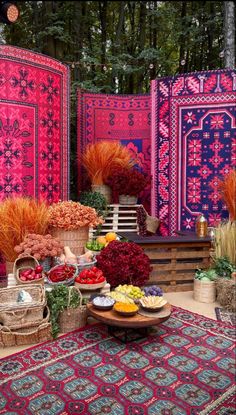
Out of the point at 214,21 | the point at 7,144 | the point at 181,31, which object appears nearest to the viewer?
the point at 7,144

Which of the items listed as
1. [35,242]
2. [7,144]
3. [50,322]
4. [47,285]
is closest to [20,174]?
[7,144]

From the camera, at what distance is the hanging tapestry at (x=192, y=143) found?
256 inches

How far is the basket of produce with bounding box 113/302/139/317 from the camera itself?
136 inches

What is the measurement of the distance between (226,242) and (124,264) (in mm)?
1304

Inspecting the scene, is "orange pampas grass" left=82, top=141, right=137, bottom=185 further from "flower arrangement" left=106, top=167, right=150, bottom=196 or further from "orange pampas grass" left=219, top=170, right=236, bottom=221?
"orange pampas grass" left=219, top=170, right=236, bottom=221

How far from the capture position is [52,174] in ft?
19.9

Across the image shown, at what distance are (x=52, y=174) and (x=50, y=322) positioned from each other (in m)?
2.89

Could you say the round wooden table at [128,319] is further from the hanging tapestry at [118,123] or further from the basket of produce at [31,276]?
the hanging tapestry at [118,123]

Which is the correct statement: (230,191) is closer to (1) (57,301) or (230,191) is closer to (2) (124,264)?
(2) (124,264)

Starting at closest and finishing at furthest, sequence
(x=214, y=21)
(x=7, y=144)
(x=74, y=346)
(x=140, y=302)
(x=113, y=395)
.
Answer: (x=113, y=395) < (x=74, y=346) < (x=140, y=302) < (x=7, y=144) < (x=214, y=21)

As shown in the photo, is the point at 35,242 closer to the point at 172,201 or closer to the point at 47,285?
the point at 47,285

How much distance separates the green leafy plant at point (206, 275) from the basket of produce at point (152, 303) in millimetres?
1197

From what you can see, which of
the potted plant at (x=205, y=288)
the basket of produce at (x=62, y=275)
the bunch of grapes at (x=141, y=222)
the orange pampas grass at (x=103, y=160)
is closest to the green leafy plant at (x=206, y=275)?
the potted plant at (x=205, y=288)

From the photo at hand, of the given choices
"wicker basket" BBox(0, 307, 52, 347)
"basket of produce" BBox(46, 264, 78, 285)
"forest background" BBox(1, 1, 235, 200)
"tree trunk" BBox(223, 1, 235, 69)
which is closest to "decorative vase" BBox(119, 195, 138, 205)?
"forest background" BBox(1, 1, 235, 200)
